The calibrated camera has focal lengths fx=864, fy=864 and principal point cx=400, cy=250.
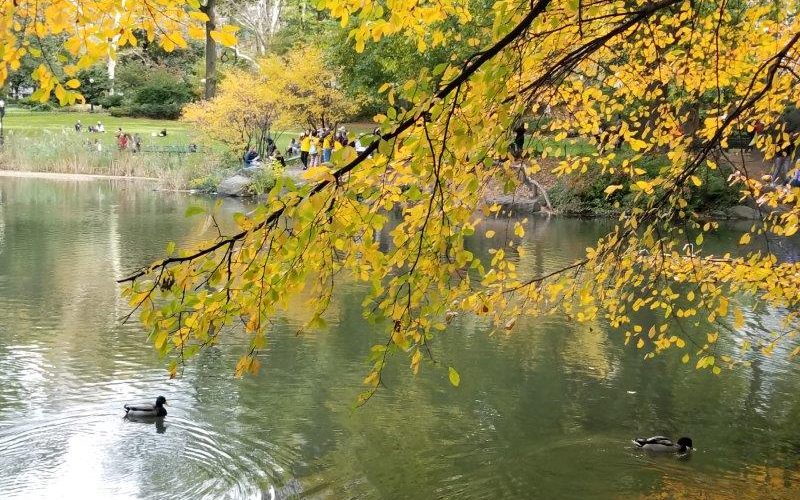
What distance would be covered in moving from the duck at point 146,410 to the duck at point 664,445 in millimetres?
4355

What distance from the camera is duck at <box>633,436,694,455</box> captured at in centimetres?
766

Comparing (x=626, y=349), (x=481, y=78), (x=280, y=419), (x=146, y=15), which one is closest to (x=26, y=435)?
(x=280, y=419)

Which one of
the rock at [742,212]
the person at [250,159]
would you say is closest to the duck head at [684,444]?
the rock at [742,212]

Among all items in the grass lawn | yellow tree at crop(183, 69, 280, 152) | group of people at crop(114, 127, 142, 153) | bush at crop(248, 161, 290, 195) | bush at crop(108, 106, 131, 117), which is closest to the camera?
bush at crop(248, 161, 290, 195)

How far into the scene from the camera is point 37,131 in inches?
1609

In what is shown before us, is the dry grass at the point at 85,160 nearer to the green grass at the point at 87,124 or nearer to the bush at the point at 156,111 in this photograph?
the green grass at the point at 87,124

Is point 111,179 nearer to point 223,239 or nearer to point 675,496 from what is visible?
point 675,496

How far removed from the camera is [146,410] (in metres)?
7.87

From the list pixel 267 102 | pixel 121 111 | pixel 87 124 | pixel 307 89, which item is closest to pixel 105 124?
pixel 87 124

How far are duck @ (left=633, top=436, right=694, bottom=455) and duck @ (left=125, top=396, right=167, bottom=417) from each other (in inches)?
171

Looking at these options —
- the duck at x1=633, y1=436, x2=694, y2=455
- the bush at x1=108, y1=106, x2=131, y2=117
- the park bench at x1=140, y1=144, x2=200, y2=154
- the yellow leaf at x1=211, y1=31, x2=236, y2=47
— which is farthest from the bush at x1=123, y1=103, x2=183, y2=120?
the yellow leaf at x1=211, y1=31, x2=236, y2=47

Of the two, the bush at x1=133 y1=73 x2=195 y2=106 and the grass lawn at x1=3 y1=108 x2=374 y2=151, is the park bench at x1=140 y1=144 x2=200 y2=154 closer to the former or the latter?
the grass lawn at x1=3 y1=108 x2=374 y2=151

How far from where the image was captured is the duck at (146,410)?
7.85 m

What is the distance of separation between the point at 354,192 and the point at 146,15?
960 mm
